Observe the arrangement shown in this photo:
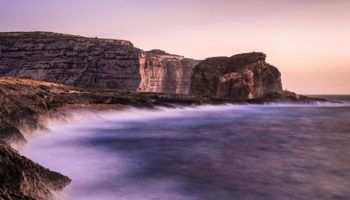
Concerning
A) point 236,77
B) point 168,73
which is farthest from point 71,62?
point 168,73

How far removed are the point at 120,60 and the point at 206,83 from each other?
46.9 ft

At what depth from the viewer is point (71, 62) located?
43.8 meters

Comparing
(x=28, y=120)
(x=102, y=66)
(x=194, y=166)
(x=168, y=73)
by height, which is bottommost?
(x=194, y=166)

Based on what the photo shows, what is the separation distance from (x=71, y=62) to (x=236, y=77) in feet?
81.9

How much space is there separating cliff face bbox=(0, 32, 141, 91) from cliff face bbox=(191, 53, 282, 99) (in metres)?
11.0

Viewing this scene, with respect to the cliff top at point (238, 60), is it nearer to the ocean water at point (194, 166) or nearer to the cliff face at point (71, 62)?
the cliff face at point (71, 62)

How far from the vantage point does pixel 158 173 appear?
5691 mm

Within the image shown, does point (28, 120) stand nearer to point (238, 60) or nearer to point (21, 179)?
point (21, 179)

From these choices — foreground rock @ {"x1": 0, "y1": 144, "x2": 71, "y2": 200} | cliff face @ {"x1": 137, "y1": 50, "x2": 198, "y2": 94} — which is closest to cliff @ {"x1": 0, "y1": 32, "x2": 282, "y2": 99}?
cliff face @ {"x1": 137, "y1": 50, "x2": 198, "y2": 94}

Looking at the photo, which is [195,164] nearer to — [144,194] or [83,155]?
[144,194]

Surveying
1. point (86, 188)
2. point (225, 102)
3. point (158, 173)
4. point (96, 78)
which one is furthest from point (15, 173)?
point (96, 78)

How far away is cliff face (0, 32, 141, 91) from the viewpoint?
4228cm

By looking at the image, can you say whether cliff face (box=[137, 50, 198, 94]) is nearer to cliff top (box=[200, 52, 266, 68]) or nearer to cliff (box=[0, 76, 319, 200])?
cliff top (box=[200, 52, 266, 68])

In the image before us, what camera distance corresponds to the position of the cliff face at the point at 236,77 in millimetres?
45656
